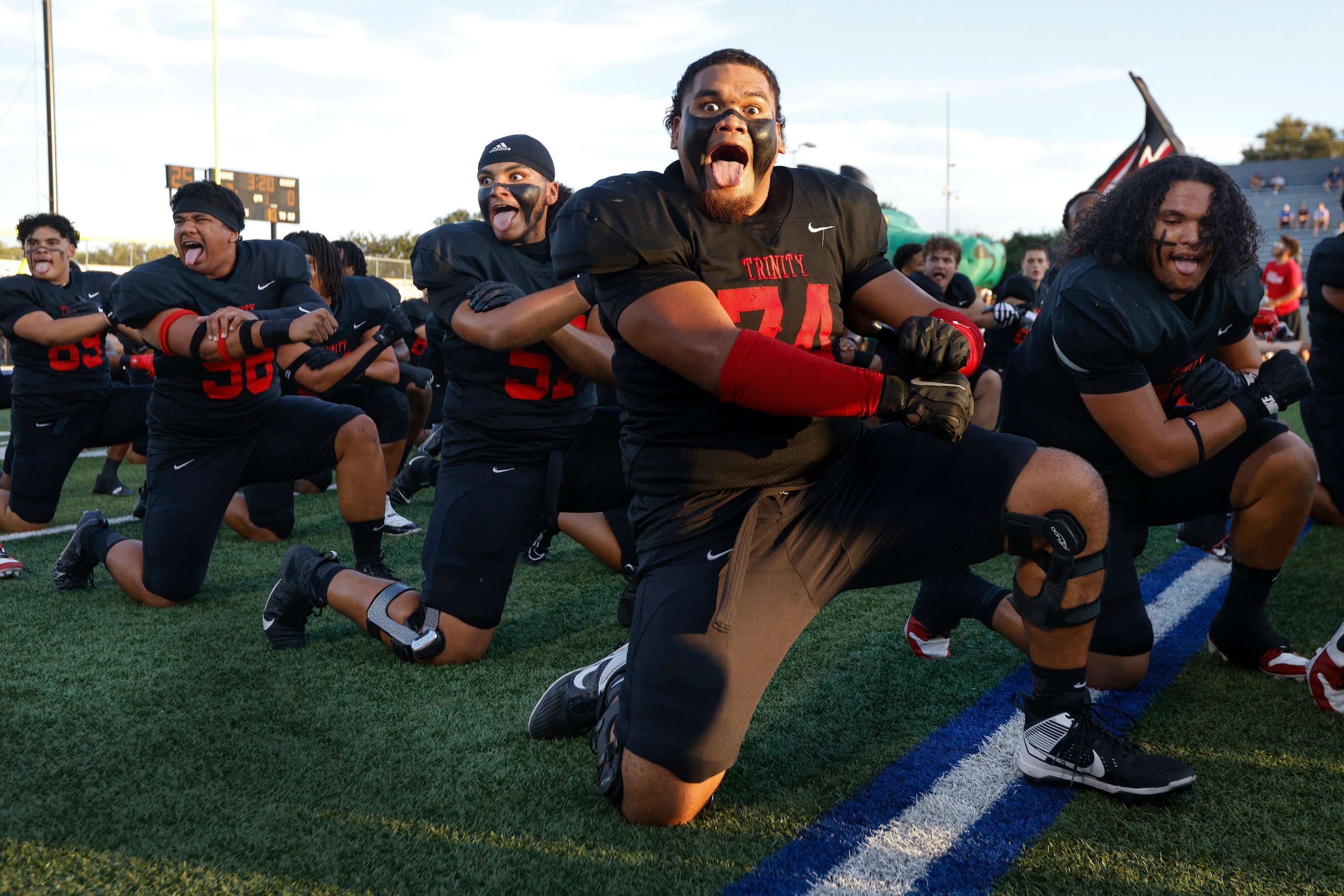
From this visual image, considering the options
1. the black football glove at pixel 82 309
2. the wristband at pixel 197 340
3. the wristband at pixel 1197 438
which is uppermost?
the black football glove at pixel 82 309

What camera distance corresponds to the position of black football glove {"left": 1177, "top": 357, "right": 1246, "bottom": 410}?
2959 mm

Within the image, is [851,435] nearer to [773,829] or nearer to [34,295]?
[773,829]

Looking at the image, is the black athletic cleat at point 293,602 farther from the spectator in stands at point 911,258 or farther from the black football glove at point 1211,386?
the spectator in stands at point 911,258

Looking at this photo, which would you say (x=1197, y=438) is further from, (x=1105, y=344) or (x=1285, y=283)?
(x=1285, y=283)

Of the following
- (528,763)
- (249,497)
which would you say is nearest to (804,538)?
(528,763)

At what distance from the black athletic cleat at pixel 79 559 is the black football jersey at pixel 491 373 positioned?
6.13ft

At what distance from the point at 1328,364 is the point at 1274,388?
1584mm

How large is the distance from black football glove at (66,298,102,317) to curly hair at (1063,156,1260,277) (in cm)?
536

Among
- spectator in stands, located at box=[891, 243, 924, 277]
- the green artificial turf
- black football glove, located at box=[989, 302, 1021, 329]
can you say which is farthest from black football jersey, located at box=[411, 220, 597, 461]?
spectator in stands, located at box=[891, 243, 924, 277]

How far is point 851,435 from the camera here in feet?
8.06

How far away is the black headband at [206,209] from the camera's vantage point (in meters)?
4.17

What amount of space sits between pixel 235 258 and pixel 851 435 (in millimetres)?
3220

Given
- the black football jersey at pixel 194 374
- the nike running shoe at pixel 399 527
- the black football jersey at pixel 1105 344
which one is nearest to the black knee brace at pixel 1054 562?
the black football jersey at pixel 1105 344

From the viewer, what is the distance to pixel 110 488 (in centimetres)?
699
